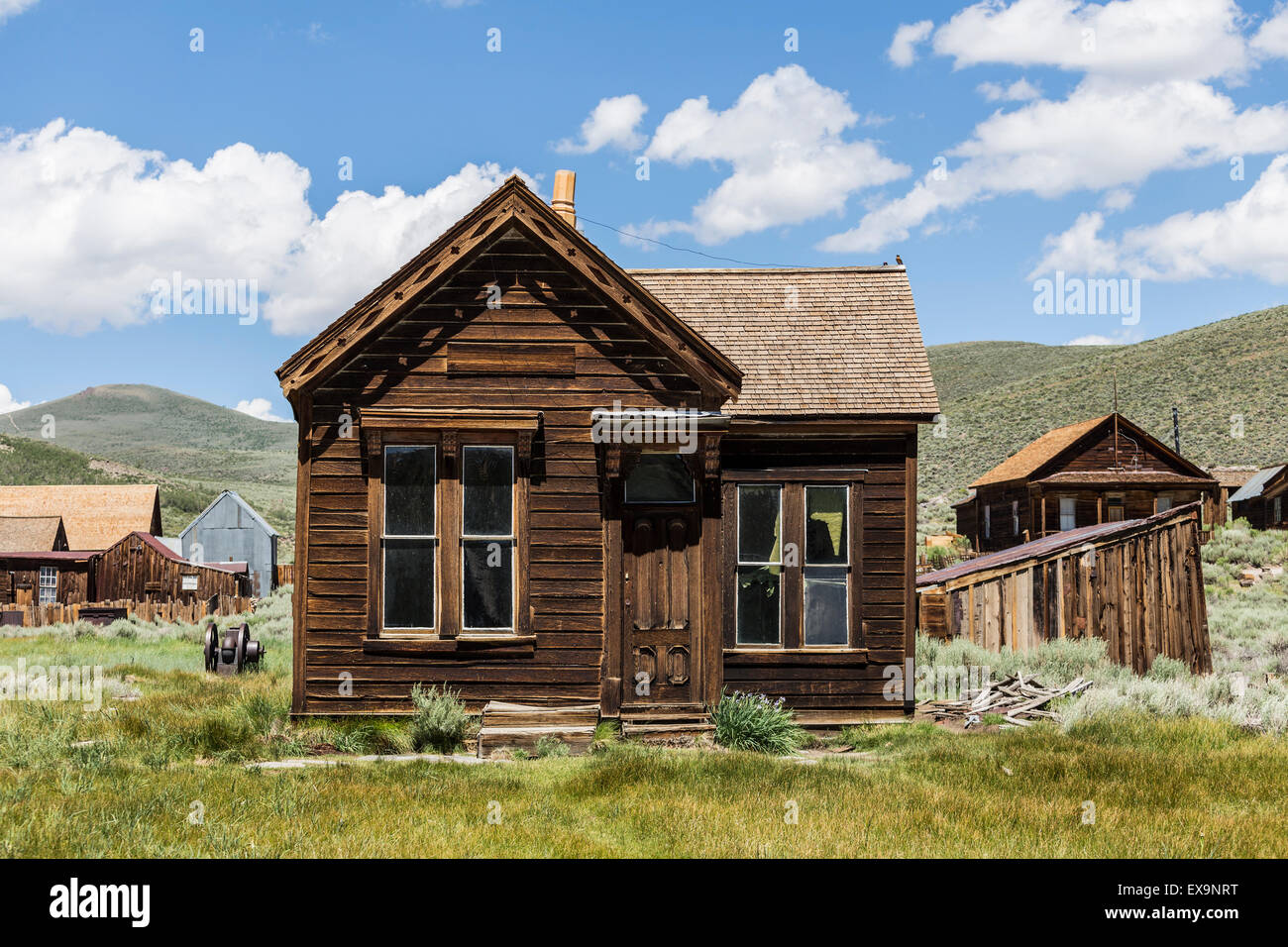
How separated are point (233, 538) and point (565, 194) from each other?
40.9m

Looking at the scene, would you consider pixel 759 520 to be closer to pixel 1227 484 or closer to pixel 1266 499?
pixel 1266 499

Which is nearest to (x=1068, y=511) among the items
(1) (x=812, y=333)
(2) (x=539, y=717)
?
(1) (x=812, y=333)

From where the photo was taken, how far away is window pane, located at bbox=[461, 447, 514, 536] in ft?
36.9

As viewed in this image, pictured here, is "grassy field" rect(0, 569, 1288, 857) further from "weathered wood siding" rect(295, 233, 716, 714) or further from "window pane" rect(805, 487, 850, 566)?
"window pane" rect(805, 487, 850, 566)

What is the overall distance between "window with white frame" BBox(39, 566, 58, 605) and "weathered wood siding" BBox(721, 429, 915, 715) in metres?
38.0

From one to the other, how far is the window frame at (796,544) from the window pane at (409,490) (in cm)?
360

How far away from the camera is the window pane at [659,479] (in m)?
11.6

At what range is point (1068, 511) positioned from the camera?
138 ft

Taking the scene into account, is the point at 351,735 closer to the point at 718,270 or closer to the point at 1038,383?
the point at 718,270

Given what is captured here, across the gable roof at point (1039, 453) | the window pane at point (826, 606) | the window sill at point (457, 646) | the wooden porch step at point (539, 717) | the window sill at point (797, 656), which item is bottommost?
the wooden porch step at point (539, 717)

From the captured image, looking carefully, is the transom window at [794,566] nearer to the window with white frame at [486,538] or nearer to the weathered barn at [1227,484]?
the window with white frame at [486,538]

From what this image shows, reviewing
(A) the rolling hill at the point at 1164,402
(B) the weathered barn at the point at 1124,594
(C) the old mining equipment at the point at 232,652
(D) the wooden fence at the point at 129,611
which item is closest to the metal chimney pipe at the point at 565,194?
(B) the weathered barn at the point at 1124,594

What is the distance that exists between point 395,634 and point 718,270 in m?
7.22

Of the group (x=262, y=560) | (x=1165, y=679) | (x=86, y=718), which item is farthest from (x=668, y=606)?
(x=262, y=560)
